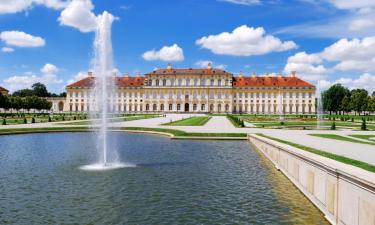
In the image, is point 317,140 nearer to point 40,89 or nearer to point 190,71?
point 190,71

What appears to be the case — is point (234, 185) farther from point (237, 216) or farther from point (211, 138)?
point (211, 138)

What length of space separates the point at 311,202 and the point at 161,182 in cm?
414

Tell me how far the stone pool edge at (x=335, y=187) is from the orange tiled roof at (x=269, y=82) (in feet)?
290

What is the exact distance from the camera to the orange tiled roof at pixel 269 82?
97750 millimetres

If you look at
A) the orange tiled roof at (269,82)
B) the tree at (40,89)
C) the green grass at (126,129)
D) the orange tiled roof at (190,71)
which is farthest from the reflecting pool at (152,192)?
the tree at (40,89)

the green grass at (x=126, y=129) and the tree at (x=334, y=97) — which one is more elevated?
the tree at (x=334, y=97)

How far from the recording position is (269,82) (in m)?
99.0

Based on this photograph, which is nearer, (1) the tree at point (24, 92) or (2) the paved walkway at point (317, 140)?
(2) the paved walkway at point (317, 140)

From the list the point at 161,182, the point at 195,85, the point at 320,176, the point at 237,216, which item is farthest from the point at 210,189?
the point at 195,85

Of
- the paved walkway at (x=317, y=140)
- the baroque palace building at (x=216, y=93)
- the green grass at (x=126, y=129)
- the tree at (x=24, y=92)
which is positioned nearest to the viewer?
the paved walkway at (x=317, y=140)

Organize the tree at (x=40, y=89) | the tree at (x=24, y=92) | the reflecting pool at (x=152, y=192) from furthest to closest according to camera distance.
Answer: the tree at (x=40, y=89) < the tree at (x=24, y=92) < the reflecting pool at (x=152, y=192)

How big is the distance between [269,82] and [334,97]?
16.5 metres

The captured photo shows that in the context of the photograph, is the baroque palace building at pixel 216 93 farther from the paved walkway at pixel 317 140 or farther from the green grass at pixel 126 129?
the paved walkway at pixel 317 140

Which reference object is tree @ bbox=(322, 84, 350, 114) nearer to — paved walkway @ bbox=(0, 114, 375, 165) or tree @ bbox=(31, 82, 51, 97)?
paved walkway @ bbox=(0, 114, 375, 165)
